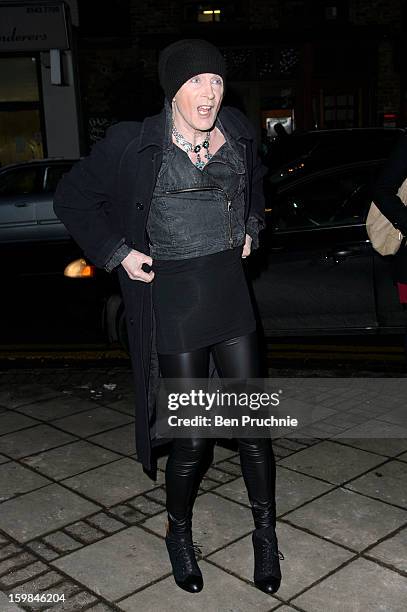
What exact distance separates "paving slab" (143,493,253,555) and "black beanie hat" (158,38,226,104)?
1.93 metres

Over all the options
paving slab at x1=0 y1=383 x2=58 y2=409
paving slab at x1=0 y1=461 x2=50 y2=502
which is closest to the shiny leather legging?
paving slab at x1=0 y1=461 x2=50 y2=502

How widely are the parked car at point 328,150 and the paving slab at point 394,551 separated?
3342mm

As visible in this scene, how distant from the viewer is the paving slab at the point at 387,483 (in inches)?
141

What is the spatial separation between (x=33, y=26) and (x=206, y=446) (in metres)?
15.4

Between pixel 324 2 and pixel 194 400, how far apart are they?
16577 mm

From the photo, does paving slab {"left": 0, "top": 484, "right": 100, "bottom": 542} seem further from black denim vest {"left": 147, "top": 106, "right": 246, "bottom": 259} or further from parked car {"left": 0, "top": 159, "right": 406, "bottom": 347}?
parked car {"left": 0, "top": 159, "right": 406, "bottom": 347}

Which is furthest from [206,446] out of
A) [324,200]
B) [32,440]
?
[324,200]

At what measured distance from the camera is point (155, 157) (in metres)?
2.67

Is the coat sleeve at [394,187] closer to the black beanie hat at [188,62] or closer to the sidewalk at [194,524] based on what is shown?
the black beanie hat at [188,62]

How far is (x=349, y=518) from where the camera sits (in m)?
3.38

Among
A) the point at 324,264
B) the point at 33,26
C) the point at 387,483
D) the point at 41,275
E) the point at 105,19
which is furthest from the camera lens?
the point at 105,19

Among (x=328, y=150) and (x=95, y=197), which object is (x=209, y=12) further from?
(x=95, y=197)

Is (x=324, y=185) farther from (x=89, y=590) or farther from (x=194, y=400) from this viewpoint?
(x=89, y=590)

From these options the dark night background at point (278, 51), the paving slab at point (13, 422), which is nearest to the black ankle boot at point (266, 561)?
the paving slab at point (13, 422)
